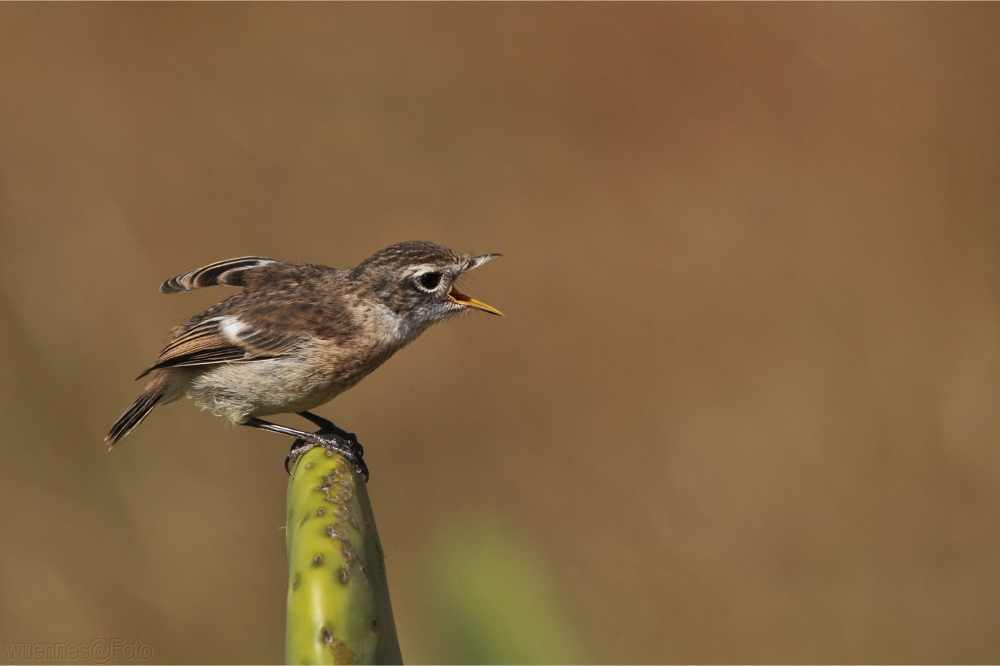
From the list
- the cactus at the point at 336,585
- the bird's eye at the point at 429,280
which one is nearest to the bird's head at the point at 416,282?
the bird's eye at the point at 429,280

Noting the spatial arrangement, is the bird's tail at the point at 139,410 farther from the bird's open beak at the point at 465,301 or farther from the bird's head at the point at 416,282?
the bird's open beak at the point at 465,301

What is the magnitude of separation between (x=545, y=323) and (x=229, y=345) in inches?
237

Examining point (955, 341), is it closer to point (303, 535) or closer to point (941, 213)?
point (941, 213)

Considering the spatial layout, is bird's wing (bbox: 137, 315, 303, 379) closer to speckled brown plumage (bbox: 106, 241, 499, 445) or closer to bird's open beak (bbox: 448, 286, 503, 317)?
speckled brown plumage (bbox: 106, 241, 499, 445)

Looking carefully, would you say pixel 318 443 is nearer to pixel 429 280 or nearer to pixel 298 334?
pixel 298 334

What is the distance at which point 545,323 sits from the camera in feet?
34.7

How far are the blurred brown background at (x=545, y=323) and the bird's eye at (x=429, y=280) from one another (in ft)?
4.39

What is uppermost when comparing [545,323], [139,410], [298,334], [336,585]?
[545,323]

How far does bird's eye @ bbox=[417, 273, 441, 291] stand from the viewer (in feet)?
16.6

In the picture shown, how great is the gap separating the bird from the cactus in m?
1.43

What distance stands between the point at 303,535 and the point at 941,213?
327 inches

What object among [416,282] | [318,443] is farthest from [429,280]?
[318,443]

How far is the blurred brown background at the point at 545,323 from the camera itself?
6.58 meters

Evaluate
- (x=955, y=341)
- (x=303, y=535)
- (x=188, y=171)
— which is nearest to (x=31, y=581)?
(x=303, y=535)
